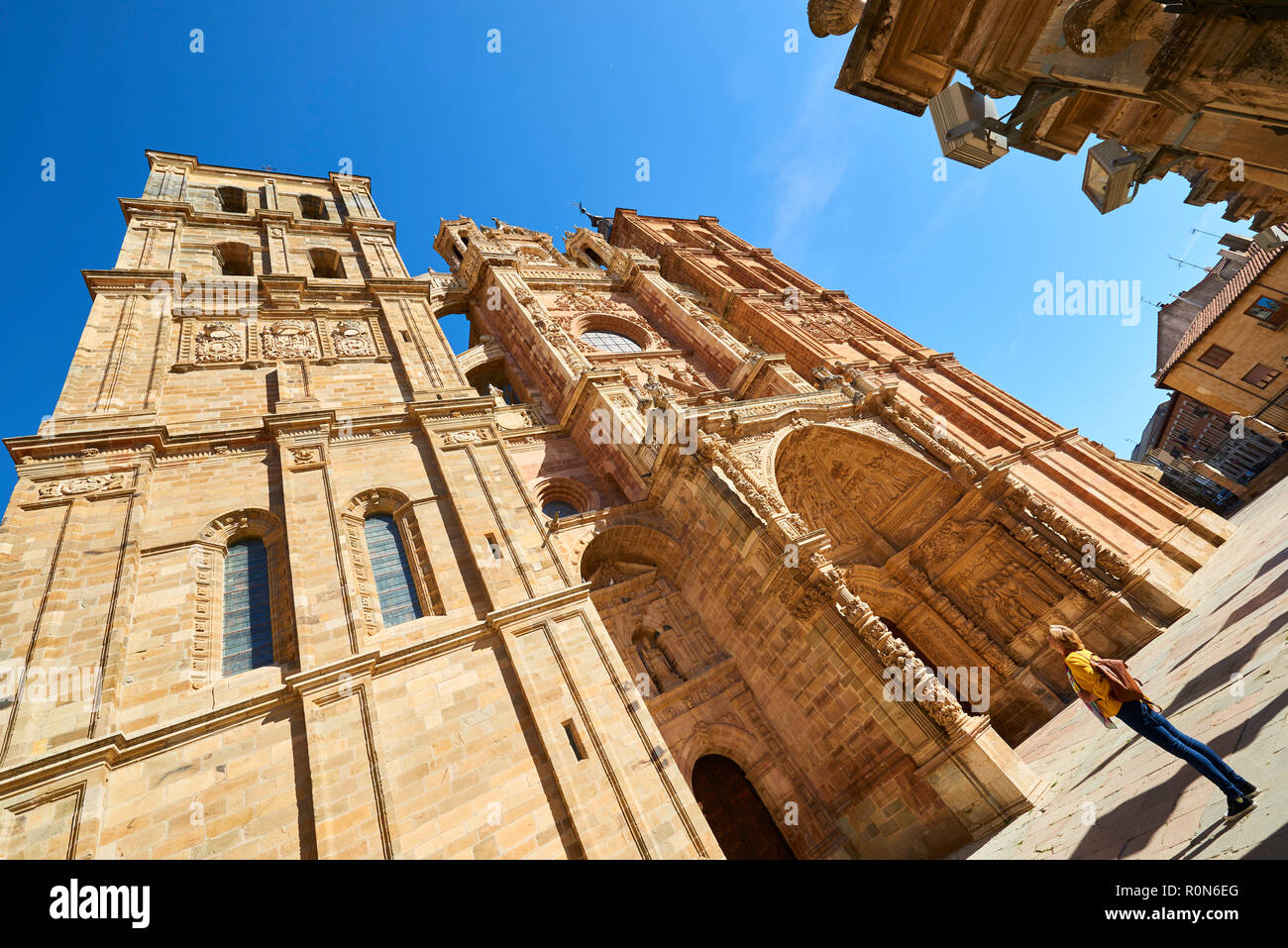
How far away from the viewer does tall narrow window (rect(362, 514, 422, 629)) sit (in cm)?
1030

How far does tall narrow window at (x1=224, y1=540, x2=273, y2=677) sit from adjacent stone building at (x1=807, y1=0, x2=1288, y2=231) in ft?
43.0

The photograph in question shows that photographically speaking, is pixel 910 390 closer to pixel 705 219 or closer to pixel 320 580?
pixel 320 580

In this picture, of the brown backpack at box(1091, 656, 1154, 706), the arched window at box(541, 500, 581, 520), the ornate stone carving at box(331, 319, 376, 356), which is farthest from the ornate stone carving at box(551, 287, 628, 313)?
the brown backpack at box(1091, 656, 1154, 706)

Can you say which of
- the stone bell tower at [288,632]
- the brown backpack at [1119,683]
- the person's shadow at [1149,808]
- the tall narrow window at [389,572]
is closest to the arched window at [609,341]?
the stone bell tower at [288,632]

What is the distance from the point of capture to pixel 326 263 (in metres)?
21.8

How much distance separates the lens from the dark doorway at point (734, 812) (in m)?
10.7

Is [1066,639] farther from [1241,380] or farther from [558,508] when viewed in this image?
[1241,380]

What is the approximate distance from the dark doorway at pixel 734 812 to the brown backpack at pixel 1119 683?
320 inches

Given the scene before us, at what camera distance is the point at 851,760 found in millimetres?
10242

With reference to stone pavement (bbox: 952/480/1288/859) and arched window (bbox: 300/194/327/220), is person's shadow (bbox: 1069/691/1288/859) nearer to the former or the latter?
stone pavement (bbox: 952/480/1288/859)

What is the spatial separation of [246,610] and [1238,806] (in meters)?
13.5

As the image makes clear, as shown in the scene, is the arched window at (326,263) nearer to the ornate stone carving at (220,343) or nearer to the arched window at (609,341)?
the ornate stone carving at (220,343)

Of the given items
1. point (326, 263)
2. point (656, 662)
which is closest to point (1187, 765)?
point (656, 662)

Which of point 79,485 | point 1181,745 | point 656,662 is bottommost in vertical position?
point 1181,745
